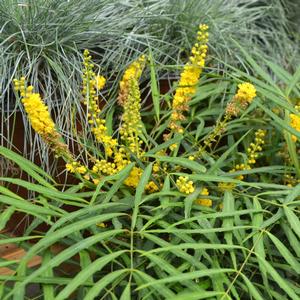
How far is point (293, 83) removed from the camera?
0.99 m

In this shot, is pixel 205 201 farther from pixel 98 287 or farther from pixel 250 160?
pixel 98 287

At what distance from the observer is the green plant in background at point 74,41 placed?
3.56 ft

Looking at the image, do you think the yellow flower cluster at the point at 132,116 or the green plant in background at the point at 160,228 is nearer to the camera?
the green plant in background at the point at 160,228

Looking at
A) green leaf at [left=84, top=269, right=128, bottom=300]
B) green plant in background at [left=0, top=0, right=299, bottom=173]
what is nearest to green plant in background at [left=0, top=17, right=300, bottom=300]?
green leaf at [left=84, top=269, right=128, bottom=300]

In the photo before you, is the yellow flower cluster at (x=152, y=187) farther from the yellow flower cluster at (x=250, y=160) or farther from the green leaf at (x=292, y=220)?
the green leaf at (x=292, y=220)

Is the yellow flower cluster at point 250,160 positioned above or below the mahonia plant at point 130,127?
below

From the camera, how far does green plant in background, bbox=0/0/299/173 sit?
1.08 metres

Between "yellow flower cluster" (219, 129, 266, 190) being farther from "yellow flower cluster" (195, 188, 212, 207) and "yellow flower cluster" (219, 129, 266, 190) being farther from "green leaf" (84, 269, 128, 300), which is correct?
"green leaf" (84, 269, 128, 300)

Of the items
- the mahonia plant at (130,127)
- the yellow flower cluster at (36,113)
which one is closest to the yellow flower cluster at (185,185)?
the mahonia plant at (130,127)

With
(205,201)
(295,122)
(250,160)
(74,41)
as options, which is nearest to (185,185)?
(205,201)

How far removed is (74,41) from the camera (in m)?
1.16

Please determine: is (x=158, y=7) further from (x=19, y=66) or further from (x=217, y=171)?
(x=217, y=171)

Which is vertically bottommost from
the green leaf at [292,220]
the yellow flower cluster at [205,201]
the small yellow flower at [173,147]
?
the green leaf at [292,220]

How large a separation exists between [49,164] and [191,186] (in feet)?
1.27
